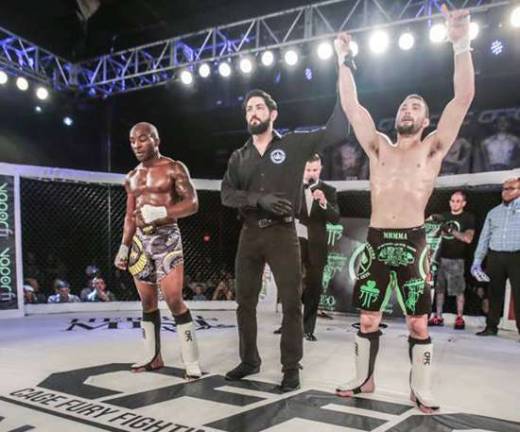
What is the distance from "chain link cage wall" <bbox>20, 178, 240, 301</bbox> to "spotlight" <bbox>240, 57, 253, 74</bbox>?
1.93m

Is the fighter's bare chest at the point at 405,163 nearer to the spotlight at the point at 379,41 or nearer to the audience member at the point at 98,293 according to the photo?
the spotlight at the point at 379,41

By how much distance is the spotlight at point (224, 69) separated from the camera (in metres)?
7.06

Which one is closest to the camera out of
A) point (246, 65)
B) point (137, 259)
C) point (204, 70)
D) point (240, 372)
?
point (240, 372)

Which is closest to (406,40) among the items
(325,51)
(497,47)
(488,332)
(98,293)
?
(325,51)

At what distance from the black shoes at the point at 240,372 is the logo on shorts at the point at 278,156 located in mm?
1213

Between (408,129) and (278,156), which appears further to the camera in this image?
(278,156)

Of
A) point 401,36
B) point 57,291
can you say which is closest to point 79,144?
point 57,291

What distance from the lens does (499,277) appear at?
4559mm

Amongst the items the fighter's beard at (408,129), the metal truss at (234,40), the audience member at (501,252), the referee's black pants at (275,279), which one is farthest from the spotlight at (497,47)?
the referee's black pants at (275,279)

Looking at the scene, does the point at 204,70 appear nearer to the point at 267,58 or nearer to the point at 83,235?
the point at 267,58

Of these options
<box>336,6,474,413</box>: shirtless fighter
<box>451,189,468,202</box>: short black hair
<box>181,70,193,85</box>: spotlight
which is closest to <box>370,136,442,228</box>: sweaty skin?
<box>336,6,474,413</box>: shirtless fighter

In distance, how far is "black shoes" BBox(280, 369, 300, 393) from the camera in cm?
251

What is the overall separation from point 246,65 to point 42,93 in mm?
3610

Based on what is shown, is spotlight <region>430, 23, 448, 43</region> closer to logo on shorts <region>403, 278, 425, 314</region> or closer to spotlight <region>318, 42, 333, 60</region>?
spotlight <region>318, 42, 333, 60</region>
